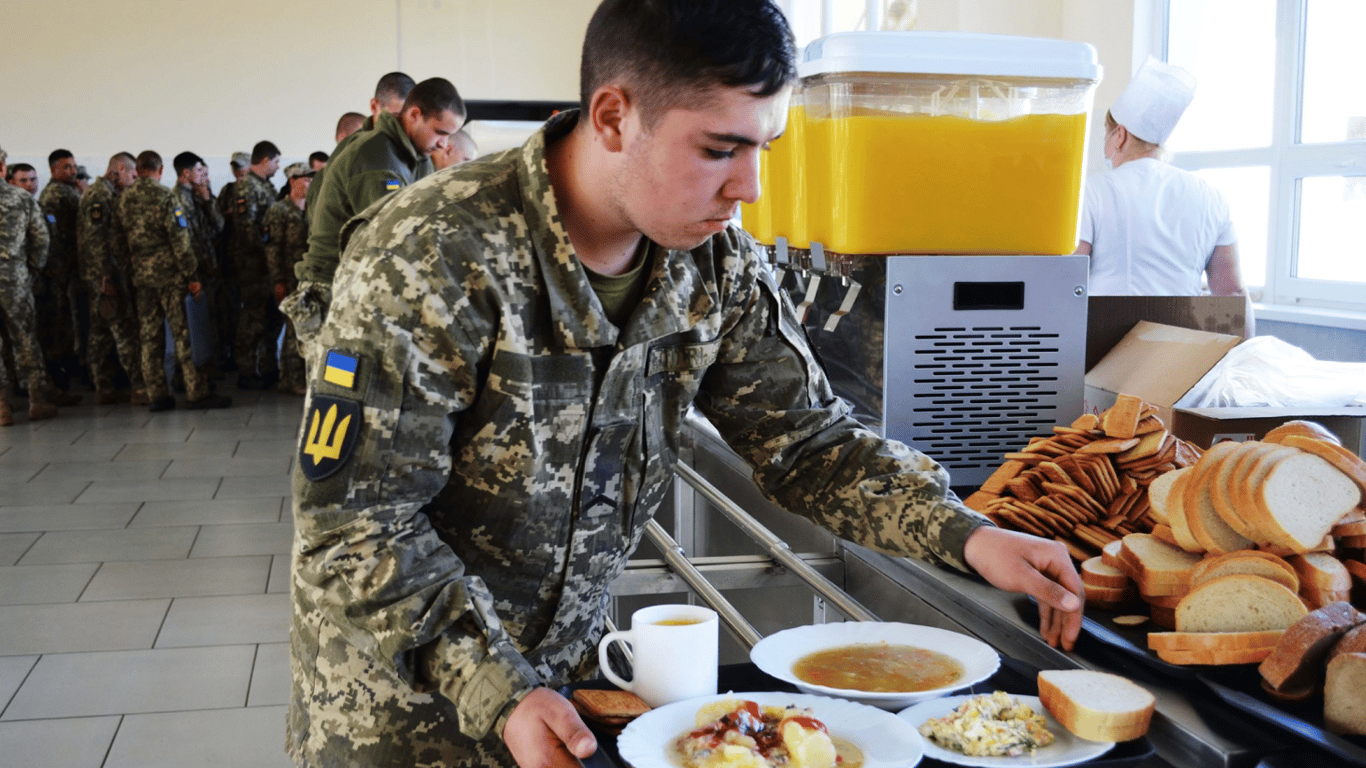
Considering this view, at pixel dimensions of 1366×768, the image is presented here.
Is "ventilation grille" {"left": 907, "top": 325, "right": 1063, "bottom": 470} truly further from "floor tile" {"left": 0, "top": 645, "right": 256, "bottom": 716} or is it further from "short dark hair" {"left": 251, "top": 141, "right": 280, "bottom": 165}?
"short dark hair" {"left": 251, "top": 141, "right": 280, "bottom": 165}

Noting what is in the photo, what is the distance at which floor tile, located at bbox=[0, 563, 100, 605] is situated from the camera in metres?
3.83

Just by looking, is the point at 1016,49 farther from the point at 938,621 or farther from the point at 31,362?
the point at 31,362

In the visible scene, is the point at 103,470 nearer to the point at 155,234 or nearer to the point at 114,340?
the point at 155,234

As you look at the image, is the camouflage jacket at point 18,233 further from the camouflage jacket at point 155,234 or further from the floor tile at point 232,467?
the floor tile at point 232,467

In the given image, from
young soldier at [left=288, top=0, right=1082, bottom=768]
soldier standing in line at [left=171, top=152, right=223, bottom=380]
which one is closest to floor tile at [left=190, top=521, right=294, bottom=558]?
young soldier at [left=288, top=0, right=1082, bottom=768]

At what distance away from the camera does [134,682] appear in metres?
3.18

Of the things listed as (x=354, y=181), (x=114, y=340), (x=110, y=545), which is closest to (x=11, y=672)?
(x=110, y=545)

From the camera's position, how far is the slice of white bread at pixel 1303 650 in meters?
0.96

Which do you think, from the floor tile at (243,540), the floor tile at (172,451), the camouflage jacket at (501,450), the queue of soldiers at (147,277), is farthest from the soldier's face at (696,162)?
the queue of soldiers at (147,277)

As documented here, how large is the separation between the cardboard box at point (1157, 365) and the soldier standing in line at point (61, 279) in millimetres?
7581

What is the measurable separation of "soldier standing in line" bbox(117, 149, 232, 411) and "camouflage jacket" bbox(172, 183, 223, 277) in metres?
0.16

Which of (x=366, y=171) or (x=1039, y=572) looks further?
(x=366, y=171)

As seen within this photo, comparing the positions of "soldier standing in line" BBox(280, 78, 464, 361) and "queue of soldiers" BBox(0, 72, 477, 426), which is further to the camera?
"queue of soldiers" BBox(0, 72, 477, 426)

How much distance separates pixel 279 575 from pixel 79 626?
2.28 feet
